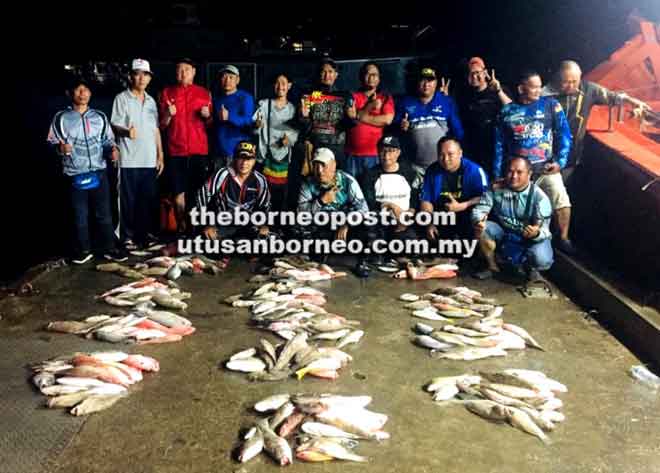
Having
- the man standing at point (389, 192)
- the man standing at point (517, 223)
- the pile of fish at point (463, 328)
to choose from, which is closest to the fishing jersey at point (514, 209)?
the man standing at point (517, 223)

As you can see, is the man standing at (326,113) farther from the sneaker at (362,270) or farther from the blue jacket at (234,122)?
the sneaker at (362,270)

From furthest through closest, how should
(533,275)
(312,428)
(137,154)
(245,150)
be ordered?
(137,154) → (245,150) → (533,275) → (312,428)

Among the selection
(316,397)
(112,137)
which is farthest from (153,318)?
(112,137)

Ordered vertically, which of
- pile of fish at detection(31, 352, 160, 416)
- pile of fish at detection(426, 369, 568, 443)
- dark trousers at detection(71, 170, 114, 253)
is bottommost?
pile of fish at detection(426, 369, 568, 443)

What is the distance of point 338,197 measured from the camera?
278 inches

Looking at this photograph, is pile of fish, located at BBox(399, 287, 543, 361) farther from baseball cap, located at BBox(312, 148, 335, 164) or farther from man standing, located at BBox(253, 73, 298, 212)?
man standing, located at BBox(253, 73, 298, 212)

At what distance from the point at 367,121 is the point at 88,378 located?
15.2 feet

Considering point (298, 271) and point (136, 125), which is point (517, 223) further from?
point (136, 125)

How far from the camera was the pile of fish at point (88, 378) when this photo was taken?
3775 mm

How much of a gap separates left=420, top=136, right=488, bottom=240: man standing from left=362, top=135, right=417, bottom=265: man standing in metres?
0.26

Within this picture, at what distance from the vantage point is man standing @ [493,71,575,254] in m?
6.68

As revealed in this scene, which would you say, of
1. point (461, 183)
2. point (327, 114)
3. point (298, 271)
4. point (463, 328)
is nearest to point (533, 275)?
point (461, 183)

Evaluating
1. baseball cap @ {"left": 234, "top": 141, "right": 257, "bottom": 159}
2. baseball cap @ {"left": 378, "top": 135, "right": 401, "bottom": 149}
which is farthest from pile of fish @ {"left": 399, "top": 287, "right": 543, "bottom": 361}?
baseball cap @ {"left": 234, "top": 141, "right": 257, "bottom": 159}

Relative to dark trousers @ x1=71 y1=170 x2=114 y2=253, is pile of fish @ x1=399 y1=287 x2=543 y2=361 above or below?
below
